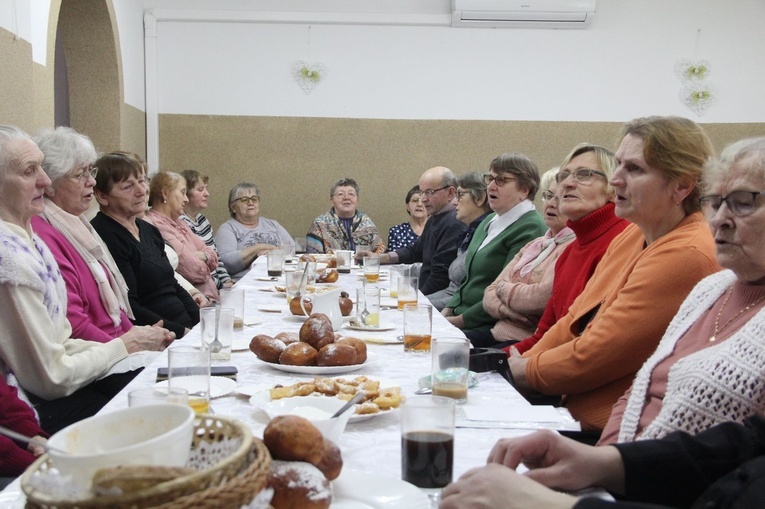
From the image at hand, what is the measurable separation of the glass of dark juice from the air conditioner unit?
19.9ft

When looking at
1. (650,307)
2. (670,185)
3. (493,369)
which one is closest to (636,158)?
(670,185)

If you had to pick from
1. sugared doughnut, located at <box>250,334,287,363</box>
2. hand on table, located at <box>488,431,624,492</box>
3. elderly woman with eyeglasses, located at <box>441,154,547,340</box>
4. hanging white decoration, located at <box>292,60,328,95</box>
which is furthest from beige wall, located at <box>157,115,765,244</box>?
hand on table, located at <box>488,431,624,492</box>

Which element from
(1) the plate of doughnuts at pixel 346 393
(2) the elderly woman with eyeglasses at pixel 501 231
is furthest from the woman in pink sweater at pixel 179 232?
(1) the plate of doughnuts at pixel 346 393

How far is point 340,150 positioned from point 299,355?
17.4 ft

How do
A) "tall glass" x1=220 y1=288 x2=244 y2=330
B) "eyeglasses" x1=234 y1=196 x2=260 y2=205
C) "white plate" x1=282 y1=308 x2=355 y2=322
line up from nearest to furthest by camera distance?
"tall glass" x1=220 y1=288 x2=244 y2=330, "white plate" x1=282 y1=308 x2=355 y2=322, "eyeglasses" x1=234 y1=196 x2=260 y2=205

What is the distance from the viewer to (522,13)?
670cm

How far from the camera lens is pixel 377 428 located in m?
1.39

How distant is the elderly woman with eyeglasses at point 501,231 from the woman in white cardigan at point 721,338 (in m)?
1.81

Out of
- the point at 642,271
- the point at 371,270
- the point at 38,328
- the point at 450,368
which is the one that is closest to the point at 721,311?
the point at 642,271

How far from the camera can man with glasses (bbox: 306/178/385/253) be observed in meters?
6.32

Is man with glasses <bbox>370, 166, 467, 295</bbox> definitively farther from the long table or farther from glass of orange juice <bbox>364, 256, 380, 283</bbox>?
the long table

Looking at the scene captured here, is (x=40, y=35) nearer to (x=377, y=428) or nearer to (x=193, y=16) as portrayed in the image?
(x=193, y=16)

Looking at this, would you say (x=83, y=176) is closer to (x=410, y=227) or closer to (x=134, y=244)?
(x=134, y=244)

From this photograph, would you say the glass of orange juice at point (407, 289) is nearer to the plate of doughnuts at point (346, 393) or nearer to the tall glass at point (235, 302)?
the tall glass at point (235, 302)
